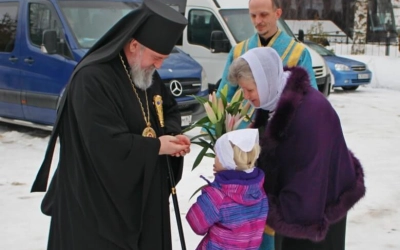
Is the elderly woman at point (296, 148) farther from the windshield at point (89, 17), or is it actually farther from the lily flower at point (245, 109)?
the windshield at point (89, 17)

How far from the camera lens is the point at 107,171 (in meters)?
2.77

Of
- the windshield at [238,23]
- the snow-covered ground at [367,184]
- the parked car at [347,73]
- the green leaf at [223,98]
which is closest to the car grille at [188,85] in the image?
the snow-covered ground at [367,184]

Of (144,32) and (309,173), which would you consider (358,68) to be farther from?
(144,32)

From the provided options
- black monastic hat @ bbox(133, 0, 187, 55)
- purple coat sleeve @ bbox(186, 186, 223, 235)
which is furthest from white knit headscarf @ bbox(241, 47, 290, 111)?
purple coat sleeve @ bbox(186, 186, 223, 235)

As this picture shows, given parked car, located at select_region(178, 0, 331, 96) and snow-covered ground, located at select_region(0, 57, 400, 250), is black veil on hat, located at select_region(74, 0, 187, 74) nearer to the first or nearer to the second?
snow-covered ground, located at select_region(0, 57, 400, 250)

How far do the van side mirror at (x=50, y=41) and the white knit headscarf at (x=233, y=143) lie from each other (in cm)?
564

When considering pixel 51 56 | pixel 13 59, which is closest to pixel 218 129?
pixel 51 56

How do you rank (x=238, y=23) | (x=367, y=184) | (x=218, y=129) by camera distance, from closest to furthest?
(x=218, y=129) → (x=367, y=184) → (x=238, y=23)

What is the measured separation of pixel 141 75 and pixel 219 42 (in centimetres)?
779

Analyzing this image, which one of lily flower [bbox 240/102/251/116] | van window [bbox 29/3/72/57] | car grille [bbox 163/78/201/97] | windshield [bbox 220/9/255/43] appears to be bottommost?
A: car grille [bbox 163/78/201/97]

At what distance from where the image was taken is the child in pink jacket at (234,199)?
278 cm

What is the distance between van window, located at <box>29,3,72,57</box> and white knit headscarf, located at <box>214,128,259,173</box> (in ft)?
18.7

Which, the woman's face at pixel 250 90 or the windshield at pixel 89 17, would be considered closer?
the woman's face at pixel 250 90

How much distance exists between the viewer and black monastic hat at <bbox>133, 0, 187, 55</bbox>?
282 cm
